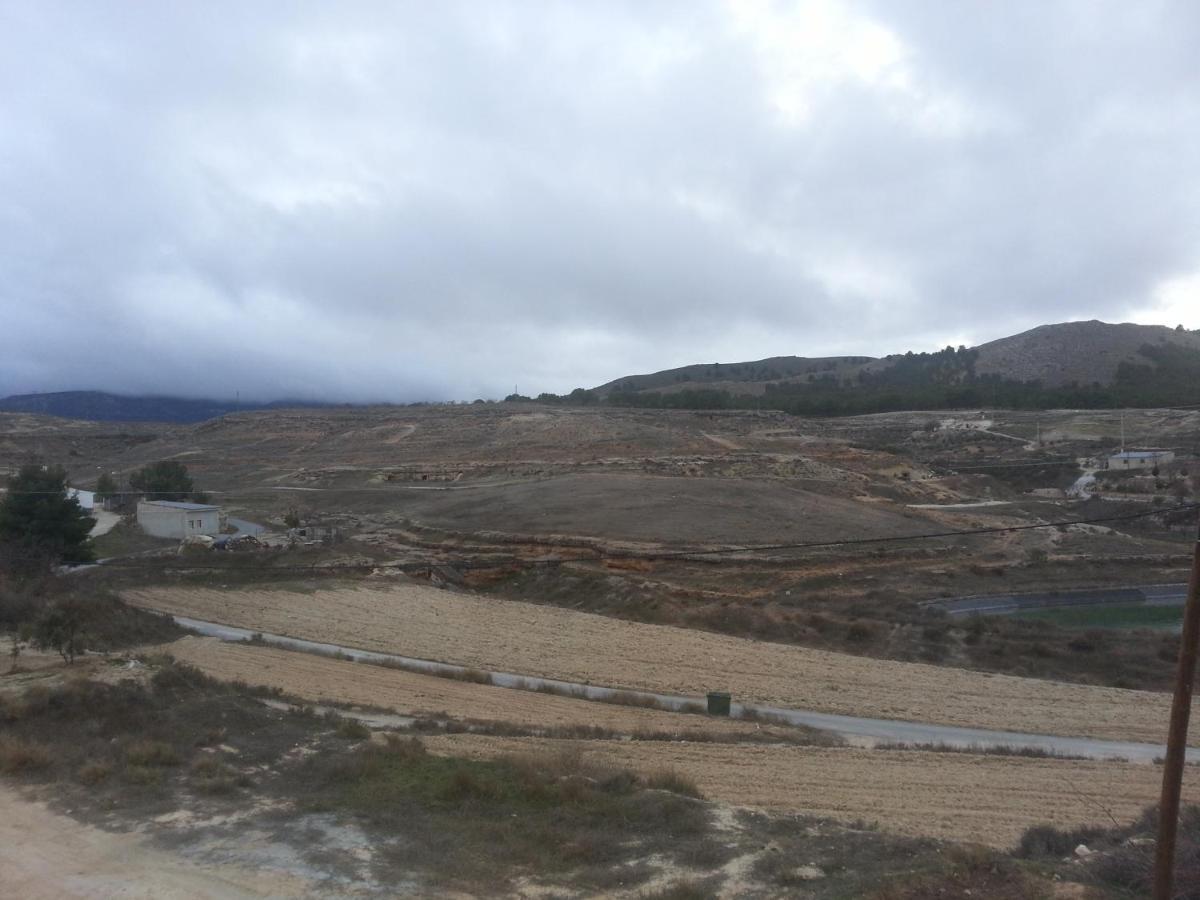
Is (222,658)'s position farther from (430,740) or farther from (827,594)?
(827,594)

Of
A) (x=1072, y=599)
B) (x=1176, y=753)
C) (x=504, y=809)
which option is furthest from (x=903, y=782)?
(x=1072, y=599)

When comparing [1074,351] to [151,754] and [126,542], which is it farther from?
[151,754]

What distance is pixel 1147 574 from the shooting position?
135 feet

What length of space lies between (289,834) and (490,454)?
64.6 m

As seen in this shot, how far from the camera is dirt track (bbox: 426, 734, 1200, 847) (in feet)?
42.5

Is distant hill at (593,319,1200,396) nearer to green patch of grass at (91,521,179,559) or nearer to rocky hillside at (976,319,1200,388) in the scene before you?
rocky hillside at (976,319,1200,388)

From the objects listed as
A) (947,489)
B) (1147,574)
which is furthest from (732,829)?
(947,489)

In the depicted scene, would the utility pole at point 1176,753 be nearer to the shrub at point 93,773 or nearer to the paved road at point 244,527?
the shrub at point 93,773

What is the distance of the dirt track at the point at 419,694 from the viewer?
19.3 m

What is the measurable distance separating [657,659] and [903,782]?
40.5 ft

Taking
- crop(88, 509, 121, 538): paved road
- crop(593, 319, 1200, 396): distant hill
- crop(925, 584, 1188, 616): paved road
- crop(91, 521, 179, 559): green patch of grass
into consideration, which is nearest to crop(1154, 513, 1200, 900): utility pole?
crop(925, 584, 1188, 616): paved road

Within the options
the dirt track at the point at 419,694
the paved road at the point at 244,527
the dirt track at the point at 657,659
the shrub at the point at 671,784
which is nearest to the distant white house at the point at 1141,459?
the dirt track at the point at 657,659

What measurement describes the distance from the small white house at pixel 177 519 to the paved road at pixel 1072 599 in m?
34.9

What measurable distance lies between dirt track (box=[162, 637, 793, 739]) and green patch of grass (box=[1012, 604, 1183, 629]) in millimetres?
21092
